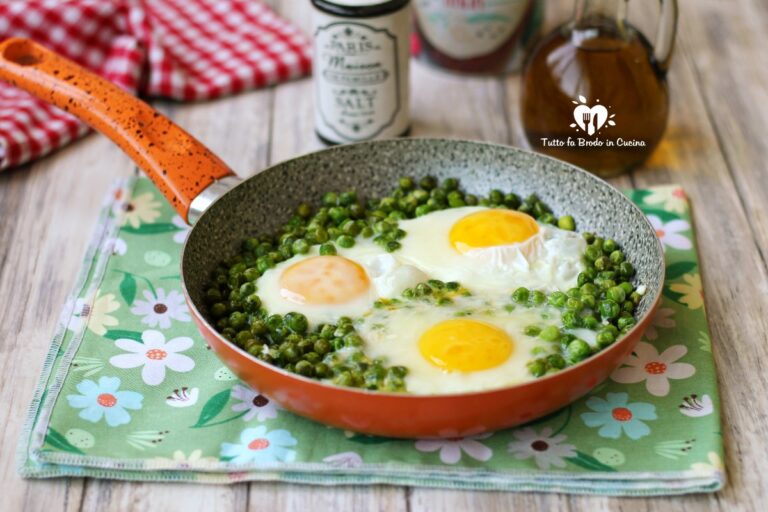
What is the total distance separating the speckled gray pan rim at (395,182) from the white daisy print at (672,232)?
0.92 ft

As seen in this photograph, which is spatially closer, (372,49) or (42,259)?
(42,259)

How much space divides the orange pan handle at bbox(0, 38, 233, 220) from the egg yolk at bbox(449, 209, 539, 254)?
0.61 meters

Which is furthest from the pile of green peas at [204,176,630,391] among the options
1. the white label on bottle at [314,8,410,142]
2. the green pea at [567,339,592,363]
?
the white label on bottle at [314,8,410,142]

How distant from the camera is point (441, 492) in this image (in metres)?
1.84

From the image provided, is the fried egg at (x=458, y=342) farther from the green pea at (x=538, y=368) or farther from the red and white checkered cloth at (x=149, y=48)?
the red and white checkered cloth at (x=149, y=48)

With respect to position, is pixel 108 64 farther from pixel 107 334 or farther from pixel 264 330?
pixel 264 330

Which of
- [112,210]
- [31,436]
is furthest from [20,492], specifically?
[112,210]

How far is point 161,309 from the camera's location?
91.5 inches

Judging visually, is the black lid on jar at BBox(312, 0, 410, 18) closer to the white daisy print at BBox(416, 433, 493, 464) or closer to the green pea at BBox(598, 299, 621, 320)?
the green pea at BBox(598, 299, 621, 320)

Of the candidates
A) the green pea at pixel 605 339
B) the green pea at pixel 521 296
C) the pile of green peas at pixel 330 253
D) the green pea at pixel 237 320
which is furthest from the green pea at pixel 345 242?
the green pea at pixel 605 339

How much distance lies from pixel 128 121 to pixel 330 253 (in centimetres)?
64

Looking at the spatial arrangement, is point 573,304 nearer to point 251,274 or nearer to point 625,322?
point 625,322

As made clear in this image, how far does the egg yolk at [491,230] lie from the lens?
2260mm

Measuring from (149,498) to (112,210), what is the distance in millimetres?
1103
